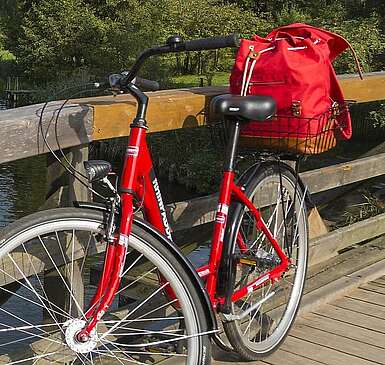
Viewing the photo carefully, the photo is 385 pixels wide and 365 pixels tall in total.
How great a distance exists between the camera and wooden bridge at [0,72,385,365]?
2324mm

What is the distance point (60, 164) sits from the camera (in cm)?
244

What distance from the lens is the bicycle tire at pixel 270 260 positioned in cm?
277

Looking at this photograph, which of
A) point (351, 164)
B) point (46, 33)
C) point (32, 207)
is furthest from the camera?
point (46, 33)

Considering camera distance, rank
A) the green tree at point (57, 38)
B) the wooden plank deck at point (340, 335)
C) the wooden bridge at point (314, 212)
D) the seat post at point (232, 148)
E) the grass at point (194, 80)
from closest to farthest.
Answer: the wooden bridge at point (314, 212)
the seat post at point (232, 148)
the wooden plank deck at point (340, 335)
the grass at point (194, 80)
the green tree at point (57, 38)

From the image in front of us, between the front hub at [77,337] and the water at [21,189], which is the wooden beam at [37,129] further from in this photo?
the water at [21,189]

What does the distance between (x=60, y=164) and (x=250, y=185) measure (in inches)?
27.8

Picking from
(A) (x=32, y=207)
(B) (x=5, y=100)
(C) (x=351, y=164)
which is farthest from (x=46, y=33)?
(C) (x=351, y=164)

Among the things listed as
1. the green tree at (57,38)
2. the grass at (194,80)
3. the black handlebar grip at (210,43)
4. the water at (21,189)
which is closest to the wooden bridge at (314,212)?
the black handlebar grip at (210,43)

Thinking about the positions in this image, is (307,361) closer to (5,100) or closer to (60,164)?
(60,164)

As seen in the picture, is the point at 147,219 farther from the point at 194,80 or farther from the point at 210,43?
the point at 194,80

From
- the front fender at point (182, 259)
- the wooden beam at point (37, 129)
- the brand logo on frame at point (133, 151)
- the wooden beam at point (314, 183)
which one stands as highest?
the wooden beam at point (37, 129)

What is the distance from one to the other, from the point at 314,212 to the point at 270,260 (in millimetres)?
1518

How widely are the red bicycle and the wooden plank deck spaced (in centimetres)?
9

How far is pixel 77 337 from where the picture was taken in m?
2.15
